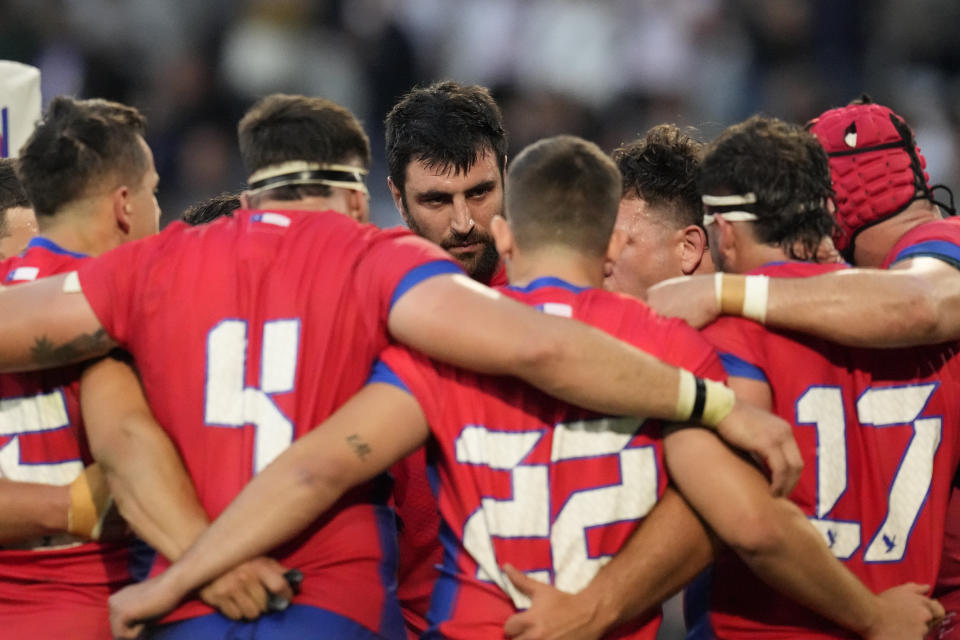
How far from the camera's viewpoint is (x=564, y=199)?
11.3ft

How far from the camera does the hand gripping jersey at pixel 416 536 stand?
4.34 meters

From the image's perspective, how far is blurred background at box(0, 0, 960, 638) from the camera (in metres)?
11.1

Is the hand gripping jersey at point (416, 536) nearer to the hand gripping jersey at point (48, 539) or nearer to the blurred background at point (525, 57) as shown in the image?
the hand gripping jersey at point (48, 539)

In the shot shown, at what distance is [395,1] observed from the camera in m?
11.6

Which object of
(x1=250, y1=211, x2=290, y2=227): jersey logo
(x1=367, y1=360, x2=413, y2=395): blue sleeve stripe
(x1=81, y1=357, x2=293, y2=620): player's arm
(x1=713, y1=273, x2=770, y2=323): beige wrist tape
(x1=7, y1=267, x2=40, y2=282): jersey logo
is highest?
(x1=250, y1=211, x2=290, y2=227): jersey logo

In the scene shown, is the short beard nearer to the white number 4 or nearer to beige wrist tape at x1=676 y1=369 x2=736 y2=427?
the white number 4

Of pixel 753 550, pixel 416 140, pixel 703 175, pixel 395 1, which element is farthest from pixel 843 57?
pixel 753 550

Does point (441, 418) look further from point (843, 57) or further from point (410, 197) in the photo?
point (843, 57)

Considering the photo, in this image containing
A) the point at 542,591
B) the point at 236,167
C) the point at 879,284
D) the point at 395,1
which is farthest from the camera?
the point at 395,1

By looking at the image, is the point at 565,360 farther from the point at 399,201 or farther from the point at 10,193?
the point at 10,193

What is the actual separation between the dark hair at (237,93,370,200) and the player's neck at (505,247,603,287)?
26.5 inches

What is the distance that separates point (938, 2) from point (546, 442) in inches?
→ 366

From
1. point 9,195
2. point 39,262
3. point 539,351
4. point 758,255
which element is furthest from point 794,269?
point 9,195

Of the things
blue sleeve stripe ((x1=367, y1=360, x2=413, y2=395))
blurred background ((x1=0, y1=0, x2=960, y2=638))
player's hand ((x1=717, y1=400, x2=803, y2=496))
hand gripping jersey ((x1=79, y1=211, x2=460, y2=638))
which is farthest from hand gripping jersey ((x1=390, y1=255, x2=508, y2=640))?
blurred background ((x1=0, y1=0, x2=960, y2=638))
